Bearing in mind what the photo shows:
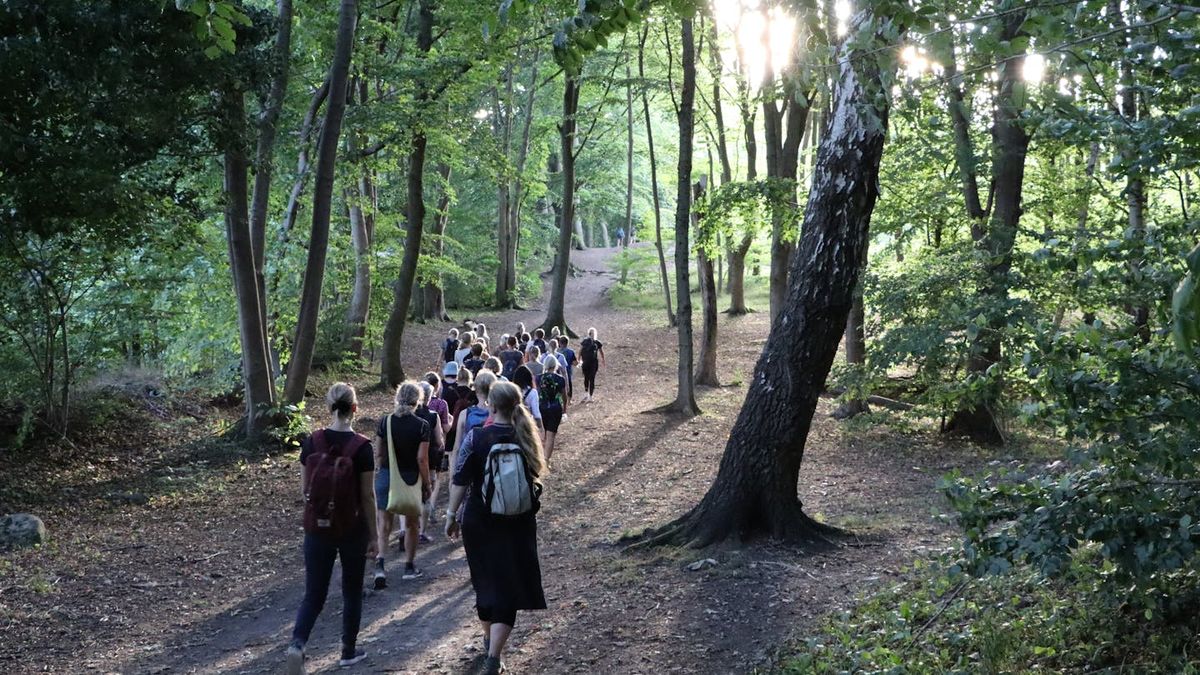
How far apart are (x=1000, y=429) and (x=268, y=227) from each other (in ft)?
46.5

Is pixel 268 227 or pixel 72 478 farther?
pixel 268 227

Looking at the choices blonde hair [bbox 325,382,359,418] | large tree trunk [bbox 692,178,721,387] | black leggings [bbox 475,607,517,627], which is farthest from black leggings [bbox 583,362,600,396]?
black leggings [bbox 475,607,517,627]

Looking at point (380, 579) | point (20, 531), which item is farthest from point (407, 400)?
point (20, 531)

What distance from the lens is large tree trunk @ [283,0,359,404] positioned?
14.2m

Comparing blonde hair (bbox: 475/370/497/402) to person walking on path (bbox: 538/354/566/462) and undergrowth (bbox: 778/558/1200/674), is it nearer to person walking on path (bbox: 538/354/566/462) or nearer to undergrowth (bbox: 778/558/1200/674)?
undergrowth (bbox: 778/558/1200/674)

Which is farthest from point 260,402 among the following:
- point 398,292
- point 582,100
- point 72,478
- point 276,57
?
point 582,100

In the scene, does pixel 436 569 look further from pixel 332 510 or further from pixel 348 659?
pixel 332 510

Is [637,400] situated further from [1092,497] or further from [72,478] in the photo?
[1092,497]

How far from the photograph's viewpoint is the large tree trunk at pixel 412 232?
20266mm

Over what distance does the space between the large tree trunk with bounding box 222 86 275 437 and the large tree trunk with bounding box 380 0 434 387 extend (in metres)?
5.36

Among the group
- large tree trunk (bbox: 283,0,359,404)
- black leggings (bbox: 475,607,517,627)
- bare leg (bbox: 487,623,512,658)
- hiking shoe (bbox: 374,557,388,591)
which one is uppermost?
large tree trunk (bbox: 283,0,359,404)

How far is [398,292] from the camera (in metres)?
21.8

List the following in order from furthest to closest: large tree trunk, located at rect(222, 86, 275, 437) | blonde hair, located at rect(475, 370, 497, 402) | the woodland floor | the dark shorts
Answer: the dark shorts, large tree trunk, located at rect(222, 86, 275, 437), blonde hair, located at rect(475, 370, 497, 402), the woodland floor

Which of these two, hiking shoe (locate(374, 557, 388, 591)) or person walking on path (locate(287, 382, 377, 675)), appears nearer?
person walking on path (locate(287, 382, 377, 675))
